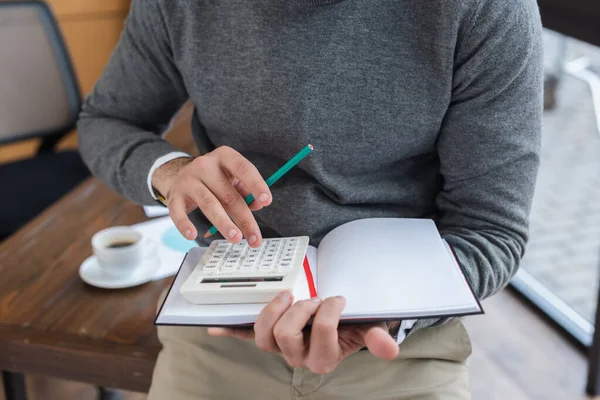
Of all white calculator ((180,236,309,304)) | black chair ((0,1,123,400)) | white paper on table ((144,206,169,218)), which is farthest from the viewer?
black chair ((0,1,123,400))

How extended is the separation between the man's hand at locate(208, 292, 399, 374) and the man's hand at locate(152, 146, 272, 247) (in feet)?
0.36

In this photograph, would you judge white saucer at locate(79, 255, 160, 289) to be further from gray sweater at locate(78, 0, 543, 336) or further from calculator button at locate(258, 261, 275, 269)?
calculator button at locate(258, 261, 275, 269)

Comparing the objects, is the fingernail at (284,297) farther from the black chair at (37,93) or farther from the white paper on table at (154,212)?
the black chair at (37,93)

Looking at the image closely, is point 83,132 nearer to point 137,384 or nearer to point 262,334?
point 137,384

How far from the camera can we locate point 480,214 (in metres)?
0.89

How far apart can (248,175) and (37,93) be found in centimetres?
153

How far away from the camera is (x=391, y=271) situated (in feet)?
2.51

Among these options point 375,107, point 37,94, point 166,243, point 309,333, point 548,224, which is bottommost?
point 548,224

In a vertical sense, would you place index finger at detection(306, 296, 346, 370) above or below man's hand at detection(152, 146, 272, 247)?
below

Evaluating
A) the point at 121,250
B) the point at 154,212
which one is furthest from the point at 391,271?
the point at 154,212

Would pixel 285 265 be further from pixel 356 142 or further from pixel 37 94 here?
pixel 37 94

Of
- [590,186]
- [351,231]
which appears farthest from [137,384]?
[590,186]

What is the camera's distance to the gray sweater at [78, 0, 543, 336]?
855 millimetres

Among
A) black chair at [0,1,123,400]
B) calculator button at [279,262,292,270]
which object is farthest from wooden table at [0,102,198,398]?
black chair at [0,1,123,400]
